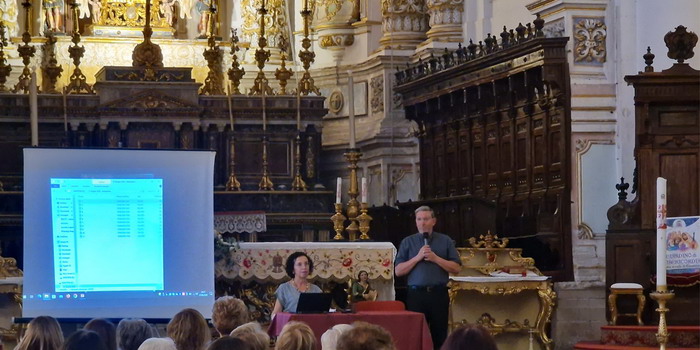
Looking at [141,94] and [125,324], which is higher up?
[141,94]

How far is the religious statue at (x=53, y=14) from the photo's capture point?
2106 centimetres

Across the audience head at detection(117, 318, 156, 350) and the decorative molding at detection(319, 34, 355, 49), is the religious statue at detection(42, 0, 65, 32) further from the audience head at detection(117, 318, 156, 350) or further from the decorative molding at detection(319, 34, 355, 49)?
the audience head at detection(117, 318, 156, 350)

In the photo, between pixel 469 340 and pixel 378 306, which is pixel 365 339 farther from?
pixel 378 306

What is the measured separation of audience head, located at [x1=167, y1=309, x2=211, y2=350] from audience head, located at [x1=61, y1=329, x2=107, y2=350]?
104cm

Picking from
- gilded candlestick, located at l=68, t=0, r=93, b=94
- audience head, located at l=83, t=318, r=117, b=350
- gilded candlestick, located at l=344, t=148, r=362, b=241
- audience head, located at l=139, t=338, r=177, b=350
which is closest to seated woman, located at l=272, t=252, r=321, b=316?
gilded candlestick, located at l=344, t=148, r=362, b=241

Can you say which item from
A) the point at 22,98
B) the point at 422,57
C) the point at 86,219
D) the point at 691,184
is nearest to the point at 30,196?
the point at 86,219

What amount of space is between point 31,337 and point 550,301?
7664mm

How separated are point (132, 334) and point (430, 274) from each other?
4.73 metres

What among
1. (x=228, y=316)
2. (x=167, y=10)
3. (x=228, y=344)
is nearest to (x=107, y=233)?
(x=228, y=316)

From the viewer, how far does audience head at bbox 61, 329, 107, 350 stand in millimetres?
6465

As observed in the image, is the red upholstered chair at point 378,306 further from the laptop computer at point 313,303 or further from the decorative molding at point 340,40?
the decorative molding at point 340,40

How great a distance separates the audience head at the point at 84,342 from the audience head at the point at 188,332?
3.41 feet

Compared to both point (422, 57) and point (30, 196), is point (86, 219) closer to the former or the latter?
point (30, 196)

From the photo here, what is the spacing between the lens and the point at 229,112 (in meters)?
17.8
